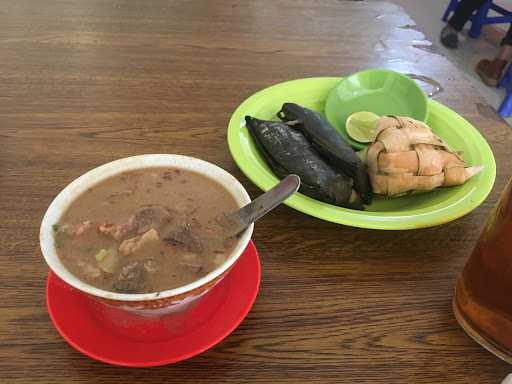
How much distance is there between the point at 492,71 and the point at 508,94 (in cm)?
46

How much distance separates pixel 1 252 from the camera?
609 mm

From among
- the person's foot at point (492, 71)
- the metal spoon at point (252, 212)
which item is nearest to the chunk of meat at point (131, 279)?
the metal spoon at point (252, 212)

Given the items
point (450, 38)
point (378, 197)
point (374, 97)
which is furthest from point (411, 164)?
point (450, 38)

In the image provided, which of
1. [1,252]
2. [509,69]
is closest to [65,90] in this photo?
[1,252]

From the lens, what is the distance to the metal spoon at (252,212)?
52cm

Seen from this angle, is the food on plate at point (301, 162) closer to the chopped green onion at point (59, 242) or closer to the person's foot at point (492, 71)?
the chopped green onion at point (59, 242)

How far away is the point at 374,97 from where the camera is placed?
3.25 ft

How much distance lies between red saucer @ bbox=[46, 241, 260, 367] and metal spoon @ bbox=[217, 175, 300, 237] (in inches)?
3.1

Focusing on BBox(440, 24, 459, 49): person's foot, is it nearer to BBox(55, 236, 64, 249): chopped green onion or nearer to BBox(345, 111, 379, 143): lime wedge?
BBox(345, 111, 379, 143): lime wedge

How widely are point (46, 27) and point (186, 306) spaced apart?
100 cm

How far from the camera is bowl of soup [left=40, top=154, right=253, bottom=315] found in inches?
17.9

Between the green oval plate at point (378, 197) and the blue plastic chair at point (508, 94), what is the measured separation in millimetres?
1757

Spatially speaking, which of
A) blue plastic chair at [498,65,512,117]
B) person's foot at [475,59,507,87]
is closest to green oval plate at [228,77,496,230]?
blue plastic chair at [498,65,512,117]

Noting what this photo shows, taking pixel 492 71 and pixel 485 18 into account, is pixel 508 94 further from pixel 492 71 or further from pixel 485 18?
pixel 485 18
